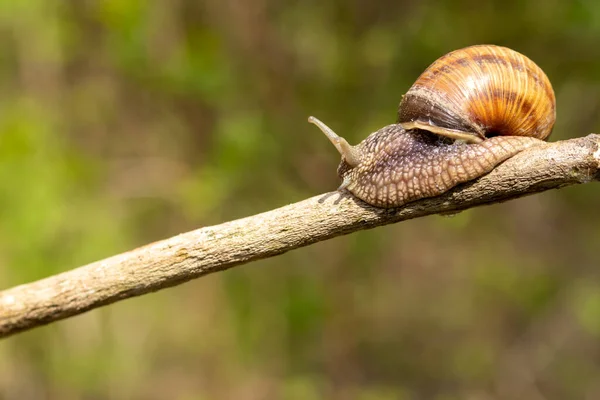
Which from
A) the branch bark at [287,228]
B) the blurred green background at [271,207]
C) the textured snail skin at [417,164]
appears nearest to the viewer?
the branch bark at [287,228]

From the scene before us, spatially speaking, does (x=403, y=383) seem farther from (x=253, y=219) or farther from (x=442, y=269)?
(x=253, y=219)

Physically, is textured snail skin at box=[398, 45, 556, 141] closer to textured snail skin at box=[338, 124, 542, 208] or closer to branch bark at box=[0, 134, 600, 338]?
textured snail skin at box=[338, 124, 542, 208]

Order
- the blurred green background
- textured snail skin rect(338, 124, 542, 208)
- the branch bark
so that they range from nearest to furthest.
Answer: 1. the branch bark
2. textured snail skin rect(338, 124, 542, 208)
3. the blurred green background

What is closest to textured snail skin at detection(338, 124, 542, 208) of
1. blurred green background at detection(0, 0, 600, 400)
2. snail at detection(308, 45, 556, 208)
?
snail at detection(308, 45, 556, 208)

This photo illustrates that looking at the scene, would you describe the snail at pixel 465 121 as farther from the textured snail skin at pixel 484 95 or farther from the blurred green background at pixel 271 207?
the blurred green background at pixel 271 207

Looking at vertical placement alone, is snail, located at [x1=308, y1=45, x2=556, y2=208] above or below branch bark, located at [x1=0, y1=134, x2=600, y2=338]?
above

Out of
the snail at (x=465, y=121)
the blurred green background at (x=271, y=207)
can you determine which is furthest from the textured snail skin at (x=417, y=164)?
the blurred green background at (x=271, y=207)

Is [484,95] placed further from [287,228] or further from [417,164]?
[287,228]
